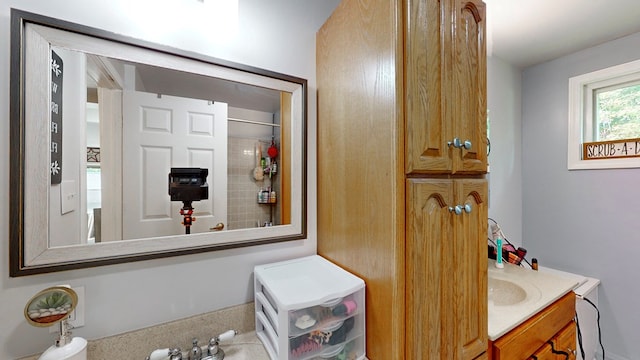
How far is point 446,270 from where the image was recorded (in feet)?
2.62

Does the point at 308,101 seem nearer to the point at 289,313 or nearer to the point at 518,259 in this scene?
the point at 289,313

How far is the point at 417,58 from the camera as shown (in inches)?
29.5

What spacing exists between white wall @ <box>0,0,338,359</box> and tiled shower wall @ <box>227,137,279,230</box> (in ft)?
0.41

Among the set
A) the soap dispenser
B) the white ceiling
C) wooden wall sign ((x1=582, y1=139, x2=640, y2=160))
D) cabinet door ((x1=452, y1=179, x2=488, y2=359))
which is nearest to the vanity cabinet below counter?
cabinet door ((x1=452, y1=179, x2=488, y2=359))

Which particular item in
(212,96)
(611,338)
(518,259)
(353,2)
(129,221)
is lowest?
→ (611,338)

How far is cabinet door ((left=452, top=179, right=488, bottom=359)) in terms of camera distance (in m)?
0.83

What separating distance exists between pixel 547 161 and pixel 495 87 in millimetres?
739

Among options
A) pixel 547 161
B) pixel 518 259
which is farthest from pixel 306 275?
pixel 547 161

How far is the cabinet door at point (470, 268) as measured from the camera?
827 mm

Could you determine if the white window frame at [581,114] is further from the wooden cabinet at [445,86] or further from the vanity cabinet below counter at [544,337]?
the wooden cabinet at [445,86]

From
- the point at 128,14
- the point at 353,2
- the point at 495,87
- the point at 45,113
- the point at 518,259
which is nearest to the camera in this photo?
the point at 45,113

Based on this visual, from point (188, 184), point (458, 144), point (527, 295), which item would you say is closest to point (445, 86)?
point (458, 144)

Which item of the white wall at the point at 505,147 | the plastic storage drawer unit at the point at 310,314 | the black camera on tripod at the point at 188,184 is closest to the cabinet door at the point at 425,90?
the plastic storage drawer unit at the point at 310,314

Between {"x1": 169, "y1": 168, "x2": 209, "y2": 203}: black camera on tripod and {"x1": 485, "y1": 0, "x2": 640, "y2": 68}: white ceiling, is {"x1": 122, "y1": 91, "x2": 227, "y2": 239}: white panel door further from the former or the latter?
{"x1": 485, "y1": 0, "x2": 640, "y2": 68}: white ceiling
